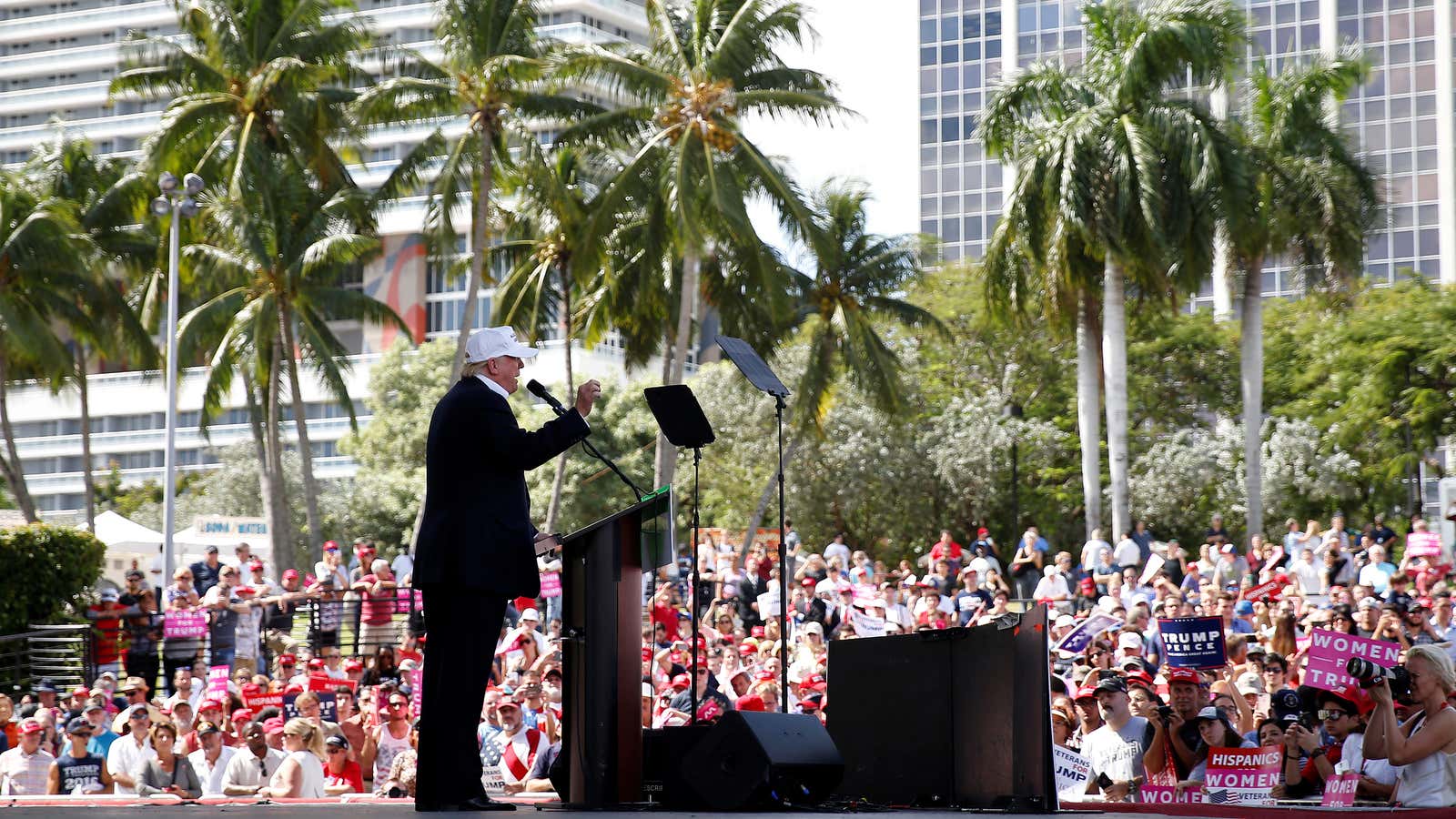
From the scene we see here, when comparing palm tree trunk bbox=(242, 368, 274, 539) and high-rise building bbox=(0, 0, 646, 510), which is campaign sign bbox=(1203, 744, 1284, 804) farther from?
high-rise building bbox=(0, 0, 646, 510)

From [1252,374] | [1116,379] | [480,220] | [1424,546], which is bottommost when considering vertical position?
Result: [1424,546]

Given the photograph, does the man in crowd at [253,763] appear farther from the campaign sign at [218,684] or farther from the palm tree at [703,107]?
the palm tree at [703,107]

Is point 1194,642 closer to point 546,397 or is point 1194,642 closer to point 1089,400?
point 546,397

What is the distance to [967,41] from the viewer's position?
77500mm

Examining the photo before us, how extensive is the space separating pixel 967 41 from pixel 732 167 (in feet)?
172

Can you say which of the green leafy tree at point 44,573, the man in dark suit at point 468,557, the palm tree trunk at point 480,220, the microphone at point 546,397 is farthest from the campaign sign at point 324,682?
the palm tree trunk at point 480,220

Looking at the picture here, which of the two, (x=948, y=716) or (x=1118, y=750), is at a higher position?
(x=948, y=716)

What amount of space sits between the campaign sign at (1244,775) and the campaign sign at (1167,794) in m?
0.06

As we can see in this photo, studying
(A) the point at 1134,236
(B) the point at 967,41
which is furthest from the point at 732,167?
(B) the point at 967,41

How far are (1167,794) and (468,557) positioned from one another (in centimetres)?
440

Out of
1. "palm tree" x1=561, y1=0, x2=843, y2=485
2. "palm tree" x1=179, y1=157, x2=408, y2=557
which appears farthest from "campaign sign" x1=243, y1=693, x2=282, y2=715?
"palm tree" x1=179, y1=157, x2=408, y2=557

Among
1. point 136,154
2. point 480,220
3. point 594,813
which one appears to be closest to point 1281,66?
point 480,220

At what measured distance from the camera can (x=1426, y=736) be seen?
735 centimetres

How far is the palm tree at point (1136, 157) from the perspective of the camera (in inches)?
1105
